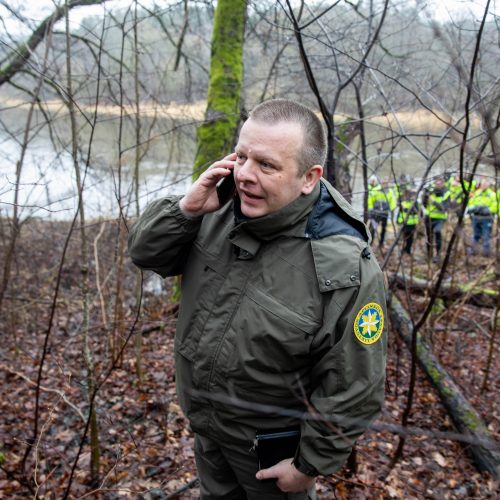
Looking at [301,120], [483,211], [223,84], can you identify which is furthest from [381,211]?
[483,211]

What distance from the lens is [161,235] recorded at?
1.86 meters

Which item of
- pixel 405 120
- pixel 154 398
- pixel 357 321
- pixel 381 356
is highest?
pixel 405 120

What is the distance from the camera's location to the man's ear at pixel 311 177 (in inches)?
69.1

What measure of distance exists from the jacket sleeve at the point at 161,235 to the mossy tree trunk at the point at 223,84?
11.9 feet

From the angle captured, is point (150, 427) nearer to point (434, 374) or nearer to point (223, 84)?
point (434, 374)

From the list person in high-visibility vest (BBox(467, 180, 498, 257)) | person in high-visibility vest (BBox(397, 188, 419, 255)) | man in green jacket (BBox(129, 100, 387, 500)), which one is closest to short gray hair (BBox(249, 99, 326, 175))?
man in green jacket (BBox(129, 100, 387, 500))

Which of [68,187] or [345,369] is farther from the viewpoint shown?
[68,187]

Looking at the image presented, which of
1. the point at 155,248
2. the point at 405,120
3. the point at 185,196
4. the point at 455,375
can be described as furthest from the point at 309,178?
the point at 405,120

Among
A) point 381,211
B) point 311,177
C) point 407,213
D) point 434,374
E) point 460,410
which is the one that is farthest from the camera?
point 381,211

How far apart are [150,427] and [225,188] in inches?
102

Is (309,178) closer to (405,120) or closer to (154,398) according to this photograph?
(154,398)

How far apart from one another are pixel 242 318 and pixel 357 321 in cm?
43

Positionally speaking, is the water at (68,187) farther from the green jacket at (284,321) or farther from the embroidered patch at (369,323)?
the embroidered patch at (369,323)

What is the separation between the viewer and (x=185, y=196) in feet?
6.04
